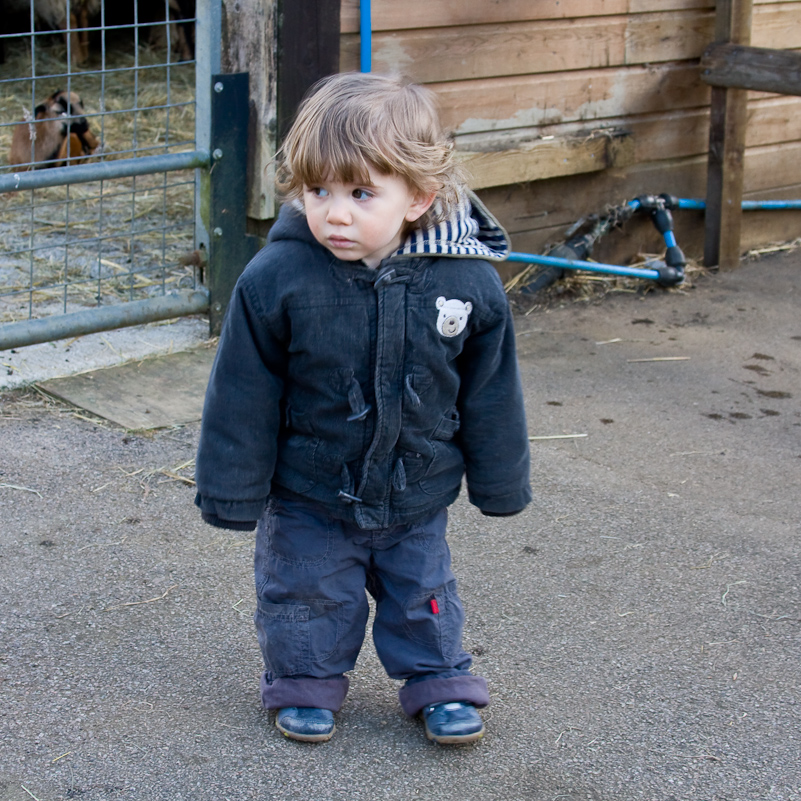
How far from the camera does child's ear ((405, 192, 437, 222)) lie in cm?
207

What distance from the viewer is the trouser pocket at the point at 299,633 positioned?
7.34 ft

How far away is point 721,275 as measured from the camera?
233 inches

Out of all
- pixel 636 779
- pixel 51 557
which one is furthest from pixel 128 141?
pixel 636 779

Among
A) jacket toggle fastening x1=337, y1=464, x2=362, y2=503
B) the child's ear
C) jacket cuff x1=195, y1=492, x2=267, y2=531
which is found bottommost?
jacket cuff x1=195, y1=492, x2=267, y2=531

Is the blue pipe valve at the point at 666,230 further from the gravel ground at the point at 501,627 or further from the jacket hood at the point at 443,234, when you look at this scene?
the jacket hood at the point at 443,234

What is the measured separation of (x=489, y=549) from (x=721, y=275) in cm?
333

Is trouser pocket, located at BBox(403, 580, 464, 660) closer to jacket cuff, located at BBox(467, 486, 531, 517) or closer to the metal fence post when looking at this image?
jacket cuff, located at BBox(467, 486, 531, 517)

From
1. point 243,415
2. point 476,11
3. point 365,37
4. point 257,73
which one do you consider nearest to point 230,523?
point 243,415

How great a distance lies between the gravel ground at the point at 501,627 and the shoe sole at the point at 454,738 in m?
0.03

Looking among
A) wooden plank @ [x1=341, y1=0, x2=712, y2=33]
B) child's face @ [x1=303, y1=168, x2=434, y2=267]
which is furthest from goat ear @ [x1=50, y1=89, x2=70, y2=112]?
child's face @ [x1=303, y1=168, x2=434, y2=267]

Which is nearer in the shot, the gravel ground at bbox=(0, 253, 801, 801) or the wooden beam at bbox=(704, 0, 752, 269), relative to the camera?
the gravel ground at bbox=(0, 253, 801, 801)


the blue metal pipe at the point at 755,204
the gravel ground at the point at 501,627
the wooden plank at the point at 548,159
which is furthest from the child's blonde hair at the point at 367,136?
the blue metal pipe at the point at 755,204

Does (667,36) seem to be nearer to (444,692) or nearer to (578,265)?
(578,265)

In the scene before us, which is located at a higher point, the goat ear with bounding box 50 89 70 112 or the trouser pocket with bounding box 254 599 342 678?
the goat ear with bounding box 50 89 70 112
